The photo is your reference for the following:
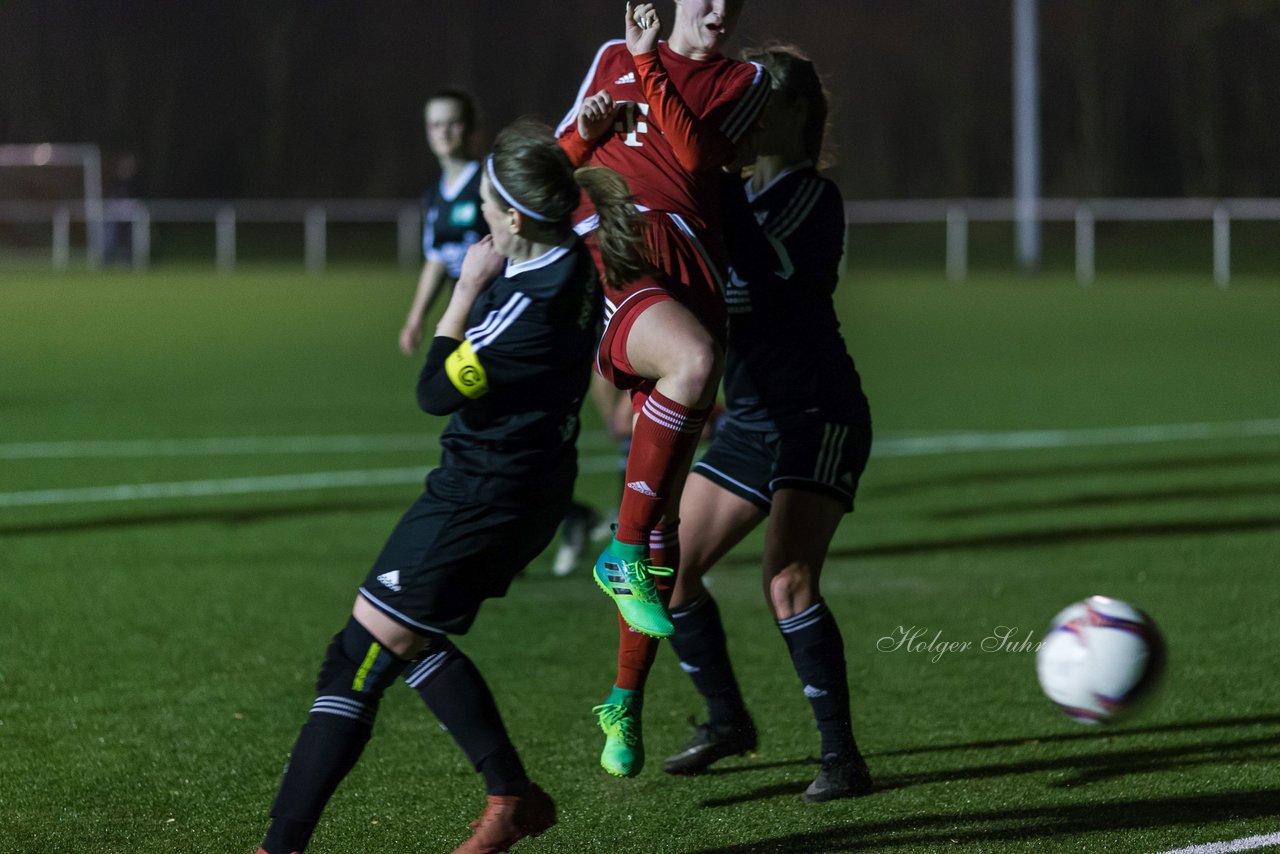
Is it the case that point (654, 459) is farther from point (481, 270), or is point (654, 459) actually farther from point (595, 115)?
point (595, 115)

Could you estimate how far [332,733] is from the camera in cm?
370

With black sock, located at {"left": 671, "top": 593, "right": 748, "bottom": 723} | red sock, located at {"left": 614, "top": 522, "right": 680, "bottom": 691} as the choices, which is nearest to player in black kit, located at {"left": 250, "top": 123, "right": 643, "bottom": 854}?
red sock, located at {"left": 614, "top": 522, "right": 680, "bottom": 691}

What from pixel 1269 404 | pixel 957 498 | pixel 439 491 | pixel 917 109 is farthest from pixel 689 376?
pixel 917 109

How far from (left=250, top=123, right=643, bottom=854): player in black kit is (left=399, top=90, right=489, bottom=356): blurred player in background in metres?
4.21

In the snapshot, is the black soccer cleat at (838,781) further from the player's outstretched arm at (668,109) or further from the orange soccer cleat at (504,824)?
the player's outstretched arm at (668,109)

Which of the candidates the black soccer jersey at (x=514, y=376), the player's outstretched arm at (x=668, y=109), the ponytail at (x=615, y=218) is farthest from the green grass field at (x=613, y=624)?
the player's outstretched arm at (x=668, y=109)

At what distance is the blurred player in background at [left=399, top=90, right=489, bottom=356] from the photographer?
8.02 metres

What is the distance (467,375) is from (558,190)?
464mm

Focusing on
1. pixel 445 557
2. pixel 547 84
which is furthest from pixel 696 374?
pixel 547 84

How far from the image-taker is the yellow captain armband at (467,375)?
12.0ft

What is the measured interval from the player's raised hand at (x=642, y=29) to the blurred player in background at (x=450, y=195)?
11.9ft

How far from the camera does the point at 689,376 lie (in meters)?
4.01
